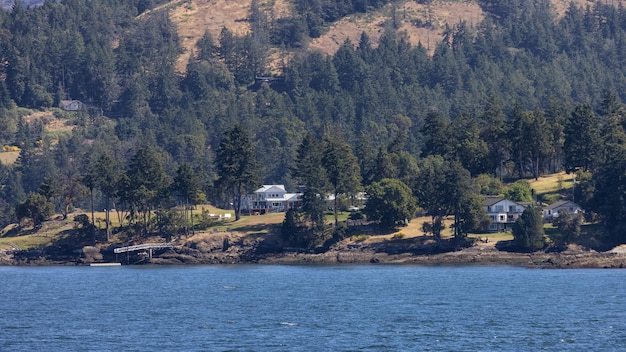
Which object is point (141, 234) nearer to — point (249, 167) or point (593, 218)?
point (249, 167)

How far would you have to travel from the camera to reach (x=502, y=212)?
138 m

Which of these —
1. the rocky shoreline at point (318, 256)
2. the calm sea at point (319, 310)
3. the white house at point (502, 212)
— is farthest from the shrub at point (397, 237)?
the white house at point (502, 212)

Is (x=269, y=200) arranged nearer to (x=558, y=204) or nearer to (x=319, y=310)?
(x=558, y=204)

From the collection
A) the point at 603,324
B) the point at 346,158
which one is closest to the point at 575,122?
the point at 346,158

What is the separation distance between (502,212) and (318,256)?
76.3 ft

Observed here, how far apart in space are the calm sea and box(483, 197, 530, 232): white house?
58.7 feet

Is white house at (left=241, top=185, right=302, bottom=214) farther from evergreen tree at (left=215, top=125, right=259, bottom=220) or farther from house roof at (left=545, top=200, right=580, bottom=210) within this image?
house roof at (left=545, top=200, right=580, bottom=210)

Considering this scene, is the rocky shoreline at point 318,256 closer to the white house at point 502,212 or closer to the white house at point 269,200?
the white house at point 502,212

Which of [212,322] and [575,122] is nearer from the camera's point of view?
[212,322]

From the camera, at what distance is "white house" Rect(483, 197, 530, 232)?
13688 cm

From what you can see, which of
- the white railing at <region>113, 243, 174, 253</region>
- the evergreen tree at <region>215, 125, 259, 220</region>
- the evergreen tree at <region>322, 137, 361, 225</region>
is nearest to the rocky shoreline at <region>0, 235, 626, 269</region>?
the white railing at <region>113, 243, 174, 253</region>

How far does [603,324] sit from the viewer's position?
244ft

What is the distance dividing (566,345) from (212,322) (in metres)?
24.5

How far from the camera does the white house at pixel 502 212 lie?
449ft
